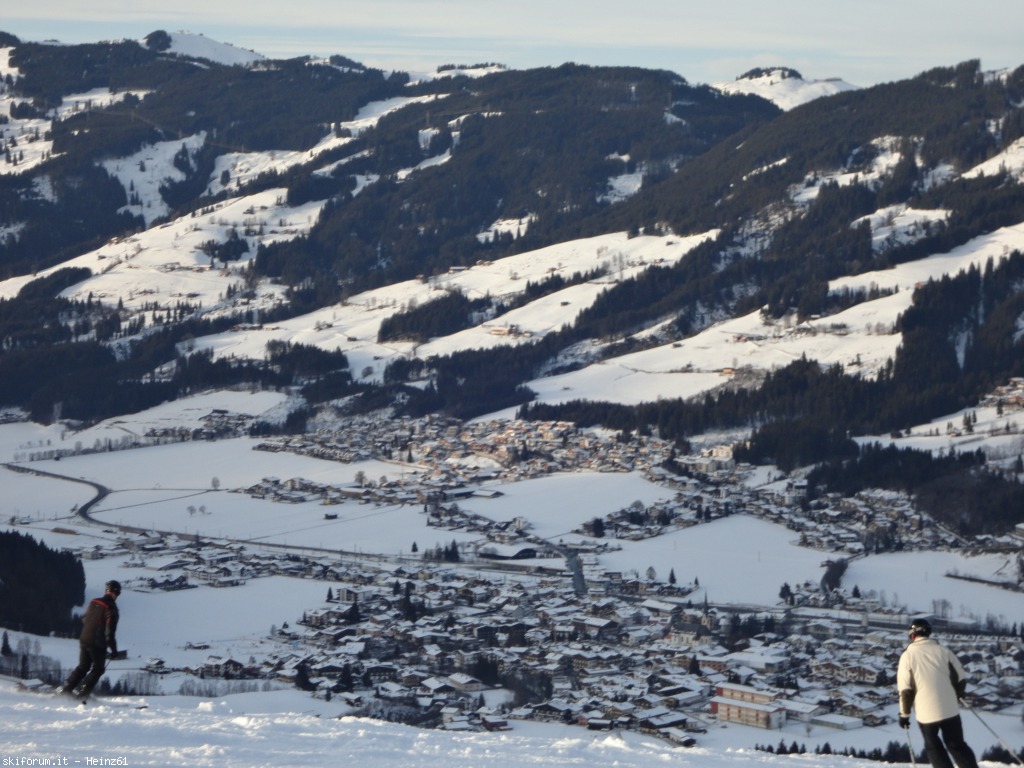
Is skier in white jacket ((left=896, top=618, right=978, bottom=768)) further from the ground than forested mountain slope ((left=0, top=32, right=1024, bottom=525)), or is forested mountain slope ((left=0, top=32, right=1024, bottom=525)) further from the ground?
forested mountain slope ((left=0, top=32, right=1024, bottom=525))

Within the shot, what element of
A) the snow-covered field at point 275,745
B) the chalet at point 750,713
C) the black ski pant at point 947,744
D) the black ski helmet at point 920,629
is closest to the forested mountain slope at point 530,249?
the chalet at point 750,713

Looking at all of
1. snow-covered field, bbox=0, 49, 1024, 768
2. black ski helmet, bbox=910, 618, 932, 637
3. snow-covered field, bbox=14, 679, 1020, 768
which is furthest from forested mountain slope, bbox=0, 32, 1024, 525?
black ski helmet, bbox=910, 618, 932, 637

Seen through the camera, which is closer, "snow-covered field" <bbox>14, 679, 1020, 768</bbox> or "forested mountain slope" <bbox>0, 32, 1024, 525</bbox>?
"snow-covered field" <bbox>14, 679, 1020, 768</bbox>

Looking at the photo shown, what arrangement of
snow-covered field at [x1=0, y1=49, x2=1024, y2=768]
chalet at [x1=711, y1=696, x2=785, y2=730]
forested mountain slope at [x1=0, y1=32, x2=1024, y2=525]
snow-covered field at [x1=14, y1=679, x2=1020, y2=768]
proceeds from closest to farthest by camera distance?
snow-covered field at [x1=14, y1=679, x2=1020, y2=768], snow-covered field at [x1=0, y1=49, x2=1024, y2=768], chalet at [x1=711, y1=696, x2=785, y2=730], forested mountain slope at [x1=0, y1=32, x2=1024, y2=525]

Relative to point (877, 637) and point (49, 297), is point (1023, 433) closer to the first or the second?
point (877, 637)

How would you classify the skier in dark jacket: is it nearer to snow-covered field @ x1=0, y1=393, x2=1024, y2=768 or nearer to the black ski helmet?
snow-covered field @ x1=0, y1=393, x2=1024, y2=768

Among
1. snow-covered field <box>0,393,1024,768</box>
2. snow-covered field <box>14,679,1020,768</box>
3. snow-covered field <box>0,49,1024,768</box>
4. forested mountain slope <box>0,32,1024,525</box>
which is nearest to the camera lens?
snow-covered field <box>14,679,1020,768</box>

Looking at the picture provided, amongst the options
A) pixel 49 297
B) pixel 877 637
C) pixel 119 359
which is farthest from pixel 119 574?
pixel 49 297
